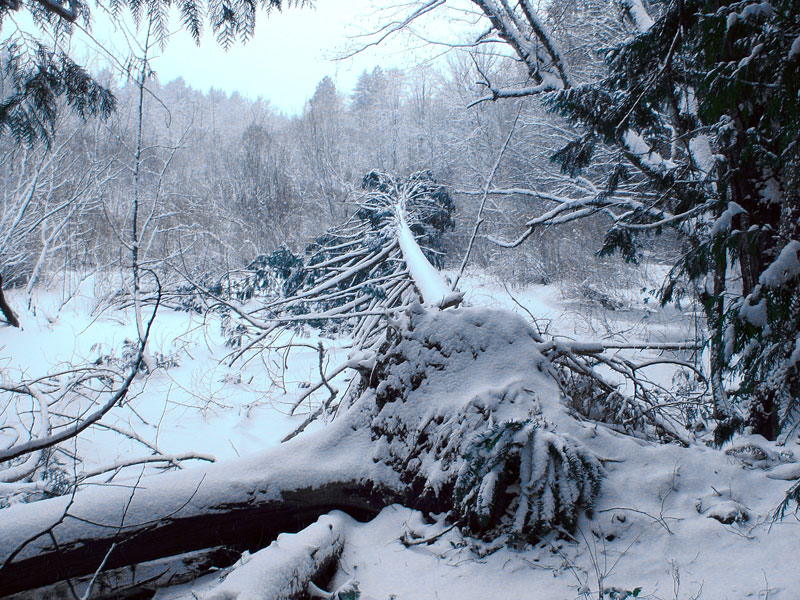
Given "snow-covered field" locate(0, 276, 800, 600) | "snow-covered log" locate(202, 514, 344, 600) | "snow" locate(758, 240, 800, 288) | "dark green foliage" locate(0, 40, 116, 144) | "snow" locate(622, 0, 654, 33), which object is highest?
"snow" locate(622, 0, 654, 33)

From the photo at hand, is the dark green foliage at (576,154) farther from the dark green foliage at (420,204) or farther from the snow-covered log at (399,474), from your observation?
the dark green foliage at (420,204)

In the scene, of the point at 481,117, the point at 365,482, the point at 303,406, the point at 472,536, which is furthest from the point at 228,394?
the point at 481,117

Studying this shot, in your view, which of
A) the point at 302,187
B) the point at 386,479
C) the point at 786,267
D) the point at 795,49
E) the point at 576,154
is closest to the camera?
the point at 795,49

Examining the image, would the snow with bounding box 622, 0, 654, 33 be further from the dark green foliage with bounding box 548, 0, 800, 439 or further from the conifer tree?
the dark green foliage with bounding box 548, 0, 800, 439

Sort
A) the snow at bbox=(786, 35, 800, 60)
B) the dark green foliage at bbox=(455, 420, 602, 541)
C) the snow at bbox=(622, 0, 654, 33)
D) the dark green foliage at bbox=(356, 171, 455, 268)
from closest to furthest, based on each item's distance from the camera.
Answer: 1. the snow at bbox=(786, 35, 800, 60)
2. the dark green foliage at bbox=(455, 420, 602, 541)
3. the snow at bbox=(622, 0, 654, 33)
4. the dark green foliage at bbox=(356, 171, 455, 268)

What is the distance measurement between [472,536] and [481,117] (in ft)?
52.2

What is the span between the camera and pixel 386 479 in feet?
7.00

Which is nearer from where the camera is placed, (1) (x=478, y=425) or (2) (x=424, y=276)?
(1) (x=478, y=425)

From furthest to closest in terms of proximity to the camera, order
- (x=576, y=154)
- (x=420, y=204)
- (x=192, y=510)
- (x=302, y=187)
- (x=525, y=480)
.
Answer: (x=302, y=187) → (x=420, y=204) → (x=576, y=154) → (x=192, y=510) → (x=525, y=480)

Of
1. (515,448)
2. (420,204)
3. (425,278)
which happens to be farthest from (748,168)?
(420,204)

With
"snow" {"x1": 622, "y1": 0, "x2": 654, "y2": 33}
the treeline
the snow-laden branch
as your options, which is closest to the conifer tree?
"snow" {"x1": 622, "y1": 0, "x2": 654, "y2": 33}

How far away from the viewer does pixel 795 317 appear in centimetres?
143

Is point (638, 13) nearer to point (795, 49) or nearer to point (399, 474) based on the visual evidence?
point (795, 49)

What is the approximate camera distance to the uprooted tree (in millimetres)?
1688
